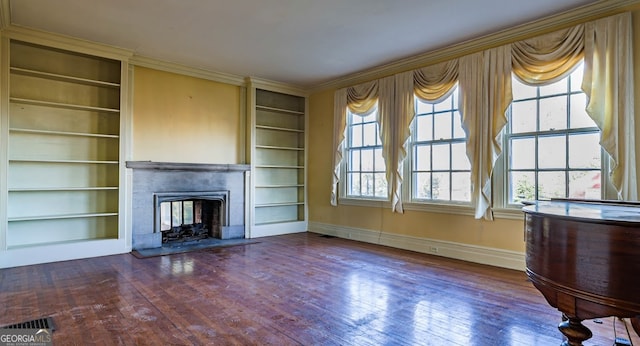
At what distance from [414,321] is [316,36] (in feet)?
11.6

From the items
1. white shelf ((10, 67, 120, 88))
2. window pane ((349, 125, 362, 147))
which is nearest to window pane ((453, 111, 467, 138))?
window pane ((349, 125, 362, 147))

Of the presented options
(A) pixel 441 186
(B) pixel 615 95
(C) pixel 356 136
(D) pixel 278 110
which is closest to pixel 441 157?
(A) pixel 441 186

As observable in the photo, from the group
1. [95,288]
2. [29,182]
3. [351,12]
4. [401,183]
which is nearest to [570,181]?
[401,183]

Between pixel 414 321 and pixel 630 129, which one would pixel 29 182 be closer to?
pixel 414 321

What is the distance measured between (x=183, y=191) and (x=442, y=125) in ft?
13.9

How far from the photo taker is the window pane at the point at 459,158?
479 centimetres

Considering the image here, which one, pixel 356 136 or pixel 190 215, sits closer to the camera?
pixel 190 215

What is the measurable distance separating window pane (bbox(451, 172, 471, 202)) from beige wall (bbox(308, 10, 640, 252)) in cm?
27

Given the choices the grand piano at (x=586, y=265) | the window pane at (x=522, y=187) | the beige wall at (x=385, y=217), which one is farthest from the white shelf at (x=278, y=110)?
the grand piano at (x=586, y=265)

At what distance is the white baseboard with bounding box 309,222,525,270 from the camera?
4.27 m

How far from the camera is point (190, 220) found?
6.14 meters

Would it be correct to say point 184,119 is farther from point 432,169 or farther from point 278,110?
point 432,169

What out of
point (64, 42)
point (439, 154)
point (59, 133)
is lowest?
point (439, 154)

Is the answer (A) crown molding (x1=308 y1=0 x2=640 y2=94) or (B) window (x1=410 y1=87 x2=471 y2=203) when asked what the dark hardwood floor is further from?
(A) crown molding (x1=308 y1=0 x2=640 y2=94)
